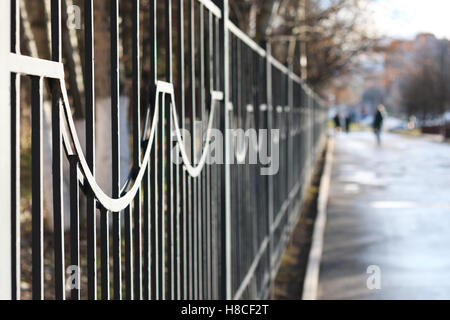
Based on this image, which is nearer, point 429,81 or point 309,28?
point 309,28

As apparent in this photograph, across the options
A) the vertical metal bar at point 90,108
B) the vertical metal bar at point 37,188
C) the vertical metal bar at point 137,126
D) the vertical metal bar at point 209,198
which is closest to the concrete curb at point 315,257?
the vertical metal bar at point 209,198

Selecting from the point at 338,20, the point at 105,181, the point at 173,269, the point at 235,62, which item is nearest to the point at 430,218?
the point at 105,181

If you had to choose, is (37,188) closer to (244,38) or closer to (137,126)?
(137,126)

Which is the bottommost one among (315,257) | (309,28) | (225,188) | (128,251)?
(315,257)

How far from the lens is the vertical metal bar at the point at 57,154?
5.80 feet

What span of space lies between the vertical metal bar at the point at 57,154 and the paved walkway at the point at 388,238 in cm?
519

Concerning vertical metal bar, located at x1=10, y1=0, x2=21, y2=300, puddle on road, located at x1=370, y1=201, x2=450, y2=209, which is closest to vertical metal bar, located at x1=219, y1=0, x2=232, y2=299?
vertical metal bar, located at x1=10, y1=0, x2=21, y2=300

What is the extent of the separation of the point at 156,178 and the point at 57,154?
94 centimetres

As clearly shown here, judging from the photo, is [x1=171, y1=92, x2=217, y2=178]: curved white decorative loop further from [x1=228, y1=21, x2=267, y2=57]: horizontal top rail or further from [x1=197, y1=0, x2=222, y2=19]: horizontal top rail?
[x1=228, y1=21, x2=267, y2=57]: horizontal top rail

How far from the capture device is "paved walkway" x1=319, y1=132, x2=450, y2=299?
282 inches

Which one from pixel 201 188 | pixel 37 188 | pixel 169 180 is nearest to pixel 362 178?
pixel 201 188

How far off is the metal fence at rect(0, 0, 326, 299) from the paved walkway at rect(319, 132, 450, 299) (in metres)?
1.16

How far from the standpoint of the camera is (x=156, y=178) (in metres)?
2.71
